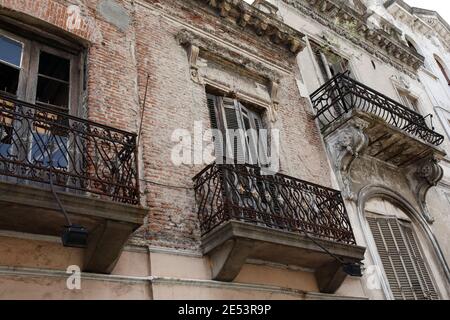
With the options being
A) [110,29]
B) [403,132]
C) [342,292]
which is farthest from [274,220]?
[403,132]

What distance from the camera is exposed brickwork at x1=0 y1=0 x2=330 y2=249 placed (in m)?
6.07

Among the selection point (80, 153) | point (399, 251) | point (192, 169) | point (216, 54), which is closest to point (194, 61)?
point (216, 54)

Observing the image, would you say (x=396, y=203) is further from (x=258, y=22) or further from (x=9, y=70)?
(x=9, y=70)

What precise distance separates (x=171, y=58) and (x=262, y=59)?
2567mm

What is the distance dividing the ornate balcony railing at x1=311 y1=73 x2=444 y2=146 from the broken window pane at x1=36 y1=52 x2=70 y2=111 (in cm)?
529

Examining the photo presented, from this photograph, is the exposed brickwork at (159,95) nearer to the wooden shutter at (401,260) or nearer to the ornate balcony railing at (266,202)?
the ornate balcony railing at (266,202)

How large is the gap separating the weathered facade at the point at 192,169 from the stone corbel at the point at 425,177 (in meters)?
0.05

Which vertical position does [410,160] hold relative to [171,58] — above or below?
below

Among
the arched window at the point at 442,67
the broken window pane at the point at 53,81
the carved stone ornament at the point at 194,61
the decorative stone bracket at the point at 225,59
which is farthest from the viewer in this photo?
the arched window at the point at 442,67

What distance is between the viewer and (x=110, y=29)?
7.13m

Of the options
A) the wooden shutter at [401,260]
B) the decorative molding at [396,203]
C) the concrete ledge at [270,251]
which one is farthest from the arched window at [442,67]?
the concrete ledge at [270,251]

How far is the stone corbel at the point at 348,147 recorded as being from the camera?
8.79 metres

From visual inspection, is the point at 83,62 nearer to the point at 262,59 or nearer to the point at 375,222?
the point at 262,59

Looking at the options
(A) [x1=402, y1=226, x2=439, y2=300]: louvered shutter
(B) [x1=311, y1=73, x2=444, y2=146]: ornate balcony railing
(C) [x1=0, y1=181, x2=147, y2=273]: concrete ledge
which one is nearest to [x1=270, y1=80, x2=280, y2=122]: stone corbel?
(B) [x1=311, y1=73, x2=444, y2=146]: ornate balcony railing
